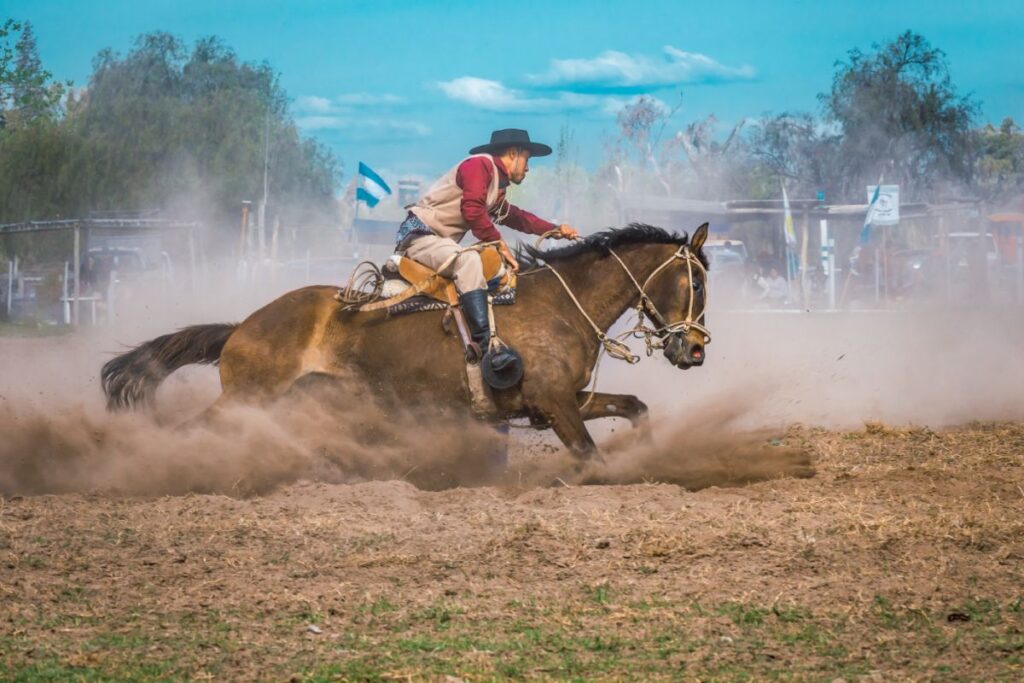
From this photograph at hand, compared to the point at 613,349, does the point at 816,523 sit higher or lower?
lower

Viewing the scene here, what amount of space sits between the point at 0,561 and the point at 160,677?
2.24m

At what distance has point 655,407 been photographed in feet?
44.0

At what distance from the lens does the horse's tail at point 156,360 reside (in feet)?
32.1

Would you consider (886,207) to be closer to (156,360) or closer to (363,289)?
(363,289)

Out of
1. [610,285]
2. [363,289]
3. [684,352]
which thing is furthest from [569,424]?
[363,289]

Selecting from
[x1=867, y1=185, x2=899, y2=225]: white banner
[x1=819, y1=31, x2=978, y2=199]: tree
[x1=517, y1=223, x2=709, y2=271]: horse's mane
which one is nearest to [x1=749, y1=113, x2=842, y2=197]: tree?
[x1=819, y1=31, x2=978, y2=199]: tree

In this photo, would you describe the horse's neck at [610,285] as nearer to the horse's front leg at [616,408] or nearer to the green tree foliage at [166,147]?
the horse's front leg at [616,408]

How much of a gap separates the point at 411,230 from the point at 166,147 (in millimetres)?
44661

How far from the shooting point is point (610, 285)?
9133 mm

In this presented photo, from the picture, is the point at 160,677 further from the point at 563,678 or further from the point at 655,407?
the point at 655,407

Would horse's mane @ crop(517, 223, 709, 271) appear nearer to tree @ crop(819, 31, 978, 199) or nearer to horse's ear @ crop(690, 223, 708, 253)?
horse's ear @ crop(690, 223, 708, 253)

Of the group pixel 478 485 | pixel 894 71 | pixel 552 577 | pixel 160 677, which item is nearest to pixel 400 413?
pixel 478 485

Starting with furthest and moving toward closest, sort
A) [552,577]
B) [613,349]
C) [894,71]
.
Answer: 1. [894,71]
2. [613,349]
3. [552,577]

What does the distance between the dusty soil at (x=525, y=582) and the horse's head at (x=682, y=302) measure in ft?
3.35
